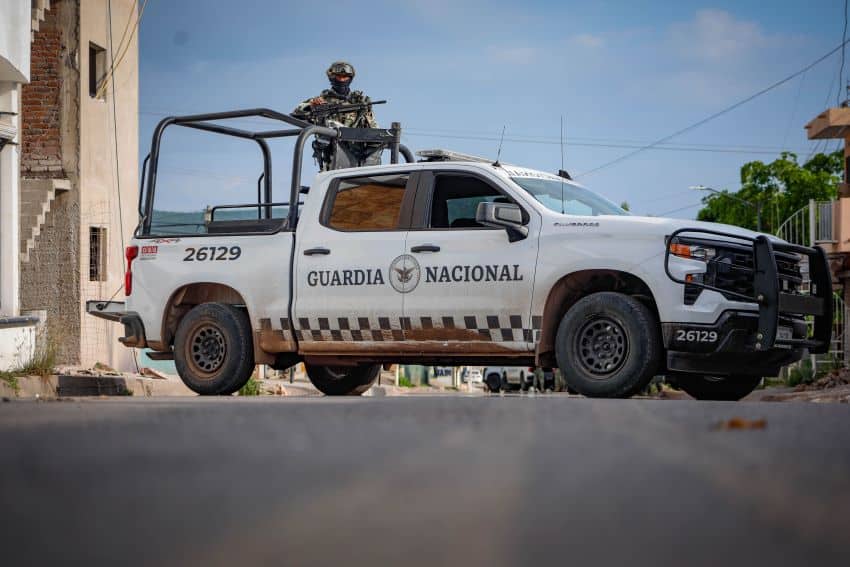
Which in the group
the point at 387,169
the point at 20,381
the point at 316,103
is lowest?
the point at 20,381

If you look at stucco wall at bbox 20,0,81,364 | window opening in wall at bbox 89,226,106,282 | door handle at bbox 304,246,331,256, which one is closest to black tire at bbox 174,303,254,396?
door handle at bbox 304,246,331,256

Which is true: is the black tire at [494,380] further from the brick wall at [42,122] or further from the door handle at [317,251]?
the door handle at [317,251]

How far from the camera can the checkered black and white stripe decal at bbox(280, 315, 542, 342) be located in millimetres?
10281

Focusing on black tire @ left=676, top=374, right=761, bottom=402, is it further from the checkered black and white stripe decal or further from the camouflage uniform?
the camouflage uniform

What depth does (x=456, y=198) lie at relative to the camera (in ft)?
36.3

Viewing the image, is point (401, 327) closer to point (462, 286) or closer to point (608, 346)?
point (462, 286)

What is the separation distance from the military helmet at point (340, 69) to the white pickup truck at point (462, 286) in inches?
174

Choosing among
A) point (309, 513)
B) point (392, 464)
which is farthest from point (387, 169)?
point (309, 513)

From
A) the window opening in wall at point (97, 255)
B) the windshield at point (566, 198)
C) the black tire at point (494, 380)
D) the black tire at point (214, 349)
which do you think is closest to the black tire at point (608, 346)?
the windshield at point (566, 198)

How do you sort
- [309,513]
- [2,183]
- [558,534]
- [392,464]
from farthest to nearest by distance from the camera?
[2,183] → [392,464] → [309,513] → [558,534]

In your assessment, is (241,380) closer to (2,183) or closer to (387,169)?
(387,169)

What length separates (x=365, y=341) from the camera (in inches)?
432

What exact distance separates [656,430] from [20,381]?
1066cm

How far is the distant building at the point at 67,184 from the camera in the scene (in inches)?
949
